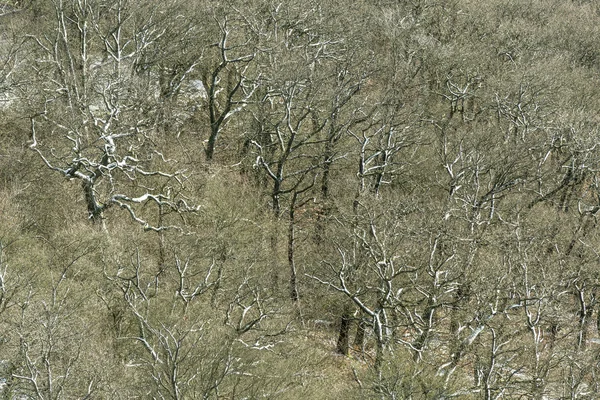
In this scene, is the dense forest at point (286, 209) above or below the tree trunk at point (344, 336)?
above

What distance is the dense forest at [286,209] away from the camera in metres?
25.9

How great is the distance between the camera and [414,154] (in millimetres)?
42312

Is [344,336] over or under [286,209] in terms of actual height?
under

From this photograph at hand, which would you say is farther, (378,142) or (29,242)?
(378,142)

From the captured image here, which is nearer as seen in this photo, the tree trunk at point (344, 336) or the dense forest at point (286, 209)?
the dense forest at point (286, 209)

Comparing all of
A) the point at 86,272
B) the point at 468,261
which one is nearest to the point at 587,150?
the point at 468,261

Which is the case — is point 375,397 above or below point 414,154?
below

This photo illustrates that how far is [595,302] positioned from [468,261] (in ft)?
21.9

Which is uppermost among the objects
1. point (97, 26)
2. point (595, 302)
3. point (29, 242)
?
point (97, 26)

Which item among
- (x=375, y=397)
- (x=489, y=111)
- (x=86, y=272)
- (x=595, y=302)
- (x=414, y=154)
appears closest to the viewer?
(x=375, y=397)

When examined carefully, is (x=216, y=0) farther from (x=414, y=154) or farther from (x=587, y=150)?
(x=587, y=150)

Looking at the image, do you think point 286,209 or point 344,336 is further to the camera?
point 286,209

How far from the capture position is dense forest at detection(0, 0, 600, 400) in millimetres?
25938

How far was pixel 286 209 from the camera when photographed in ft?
126
